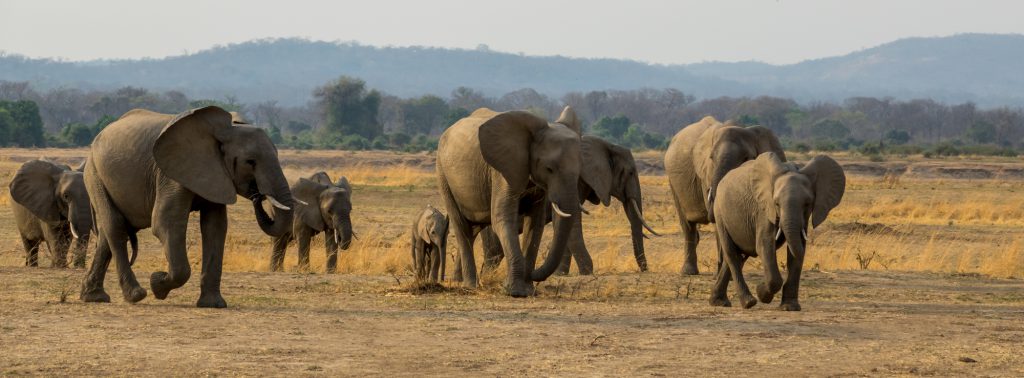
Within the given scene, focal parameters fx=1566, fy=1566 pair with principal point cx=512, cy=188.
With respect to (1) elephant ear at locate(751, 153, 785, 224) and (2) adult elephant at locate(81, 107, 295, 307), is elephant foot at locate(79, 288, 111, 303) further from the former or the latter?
(1) elephant ear at locate(751, 153, 785, 224)

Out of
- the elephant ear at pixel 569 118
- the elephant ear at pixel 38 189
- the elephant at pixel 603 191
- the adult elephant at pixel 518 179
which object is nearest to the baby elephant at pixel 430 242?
the elephant at pixel 603 191

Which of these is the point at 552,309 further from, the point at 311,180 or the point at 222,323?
the point at 311,180

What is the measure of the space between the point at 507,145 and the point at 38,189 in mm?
6956

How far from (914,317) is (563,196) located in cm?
310

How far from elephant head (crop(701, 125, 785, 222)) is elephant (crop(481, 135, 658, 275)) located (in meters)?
0.84

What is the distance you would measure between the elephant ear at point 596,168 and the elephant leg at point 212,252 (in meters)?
3.59

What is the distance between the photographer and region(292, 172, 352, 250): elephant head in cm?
1947

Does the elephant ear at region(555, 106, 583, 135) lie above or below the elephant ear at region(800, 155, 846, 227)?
above

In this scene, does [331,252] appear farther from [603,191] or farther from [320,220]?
[603,191]

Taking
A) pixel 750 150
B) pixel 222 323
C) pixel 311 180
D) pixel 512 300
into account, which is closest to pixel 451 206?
pixel 512 300

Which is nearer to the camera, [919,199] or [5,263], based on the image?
[5,263]

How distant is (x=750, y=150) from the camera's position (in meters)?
16.4

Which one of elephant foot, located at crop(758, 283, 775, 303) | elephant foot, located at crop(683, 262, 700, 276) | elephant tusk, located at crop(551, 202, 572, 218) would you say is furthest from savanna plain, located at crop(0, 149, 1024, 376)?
elephant tusk, located at crop(551, 202, 572, 218)

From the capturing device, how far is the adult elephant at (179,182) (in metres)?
11.7
